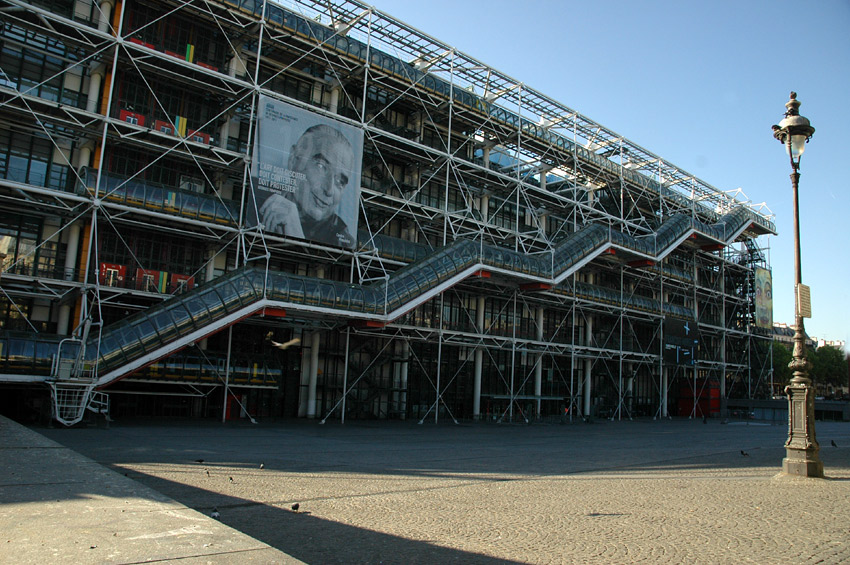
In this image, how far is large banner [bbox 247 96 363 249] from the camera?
24.0m

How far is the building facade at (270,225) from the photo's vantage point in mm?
20594

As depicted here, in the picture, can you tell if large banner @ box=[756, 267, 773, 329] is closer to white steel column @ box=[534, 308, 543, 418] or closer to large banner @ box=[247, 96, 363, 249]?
white steel column @ box=[534, 308, 543, 418]

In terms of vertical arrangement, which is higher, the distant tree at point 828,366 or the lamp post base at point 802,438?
the distant tree at point 828,366

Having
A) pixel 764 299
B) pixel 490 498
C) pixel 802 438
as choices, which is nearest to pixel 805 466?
pixel 802 438

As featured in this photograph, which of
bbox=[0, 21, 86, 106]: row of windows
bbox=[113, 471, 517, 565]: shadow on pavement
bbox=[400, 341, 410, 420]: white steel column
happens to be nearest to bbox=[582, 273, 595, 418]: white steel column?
bbox=[400, 341, 410, 420]: white steel column

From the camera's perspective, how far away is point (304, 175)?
25.2m

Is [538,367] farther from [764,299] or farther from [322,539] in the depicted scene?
[322,539]

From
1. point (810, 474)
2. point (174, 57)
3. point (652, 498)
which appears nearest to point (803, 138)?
point (810, 474)

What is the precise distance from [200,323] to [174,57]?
371 inches

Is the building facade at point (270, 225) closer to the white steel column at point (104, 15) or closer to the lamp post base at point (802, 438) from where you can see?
the white steel column at point (104, 15)

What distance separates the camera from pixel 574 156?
35.6 metres

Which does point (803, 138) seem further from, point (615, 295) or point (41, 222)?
point (615, 295)

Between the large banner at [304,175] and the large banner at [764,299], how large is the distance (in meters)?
38.9

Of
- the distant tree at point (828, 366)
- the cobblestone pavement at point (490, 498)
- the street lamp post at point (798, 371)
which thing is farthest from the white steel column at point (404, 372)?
the distant tree at point (828, 366)
